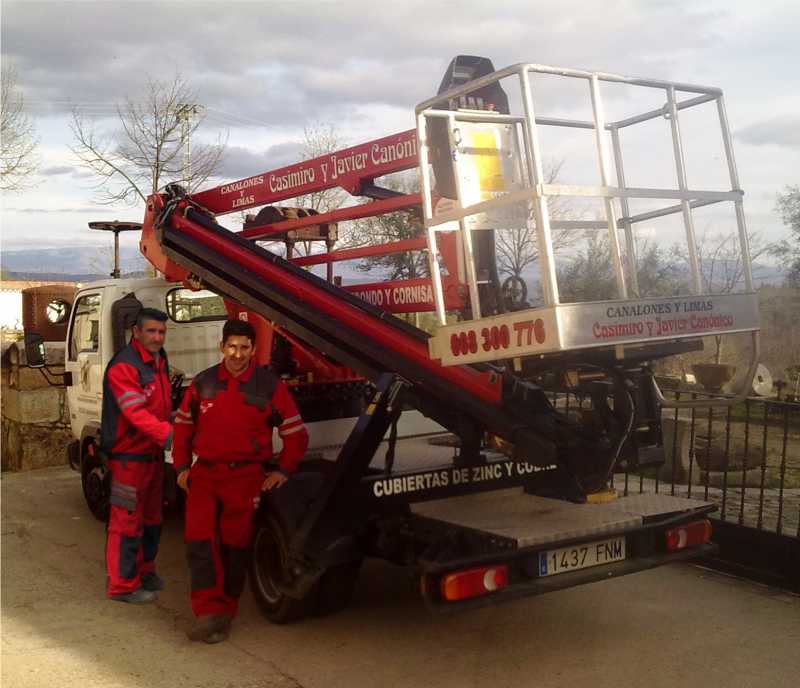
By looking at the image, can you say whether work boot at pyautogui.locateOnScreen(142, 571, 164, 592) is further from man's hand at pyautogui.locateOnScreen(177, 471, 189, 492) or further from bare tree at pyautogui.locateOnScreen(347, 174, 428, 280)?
bare tree at pyautogui.locateOnScreen(347, 174, 428, 280)

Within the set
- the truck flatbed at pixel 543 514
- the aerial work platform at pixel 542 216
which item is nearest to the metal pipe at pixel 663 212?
the aerial work platform at pixel 542 216

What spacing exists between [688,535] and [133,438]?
3420 millimetres

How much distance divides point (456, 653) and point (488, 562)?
816mm

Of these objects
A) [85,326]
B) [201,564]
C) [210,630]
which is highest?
[85,326]

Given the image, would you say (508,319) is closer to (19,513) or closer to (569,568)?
(569,568)

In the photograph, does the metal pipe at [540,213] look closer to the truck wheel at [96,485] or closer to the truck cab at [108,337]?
the truck cab at [108,337]

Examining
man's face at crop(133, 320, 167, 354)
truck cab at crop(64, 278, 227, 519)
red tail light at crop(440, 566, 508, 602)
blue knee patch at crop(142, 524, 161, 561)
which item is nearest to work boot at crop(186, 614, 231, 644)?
blue knee patch at crop(142, 524, 161, 561)

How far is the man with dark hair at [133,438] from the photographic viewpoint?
543 centimetres

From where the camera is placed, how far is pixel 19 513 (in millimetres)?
8102

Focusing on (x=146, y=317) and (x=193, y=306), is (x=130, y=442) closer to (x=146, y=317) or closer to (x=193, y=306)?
(x=146, y=317)

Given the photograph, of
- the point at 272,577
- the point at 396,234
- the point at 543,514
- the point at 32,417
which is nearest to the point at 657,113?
the point at 543,514

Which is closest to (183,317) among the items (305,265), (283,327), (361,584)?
(305,265)

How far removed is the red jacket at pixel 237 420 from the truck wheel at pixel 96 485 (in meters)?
2.81

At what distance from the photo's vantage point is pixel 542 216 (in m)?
3.63
